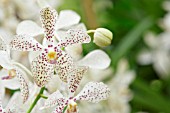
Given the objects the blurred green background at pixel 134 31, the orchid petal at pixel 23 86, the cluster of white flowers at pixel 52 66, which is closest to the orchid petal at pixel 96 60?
the cluster of white flowers at pixel 52 66

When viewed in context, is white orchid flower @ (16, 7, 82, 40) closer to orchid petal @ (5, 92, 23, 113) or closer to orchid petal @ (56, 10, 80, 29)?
orchid petal @ (56, 10, 80, 29)

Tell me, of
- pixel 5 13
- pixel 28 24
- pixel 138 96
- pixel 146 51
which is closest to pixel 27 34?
pixel 28 24

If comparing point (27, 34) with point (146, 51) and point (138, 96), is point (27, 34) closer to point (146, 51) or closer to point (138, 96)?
point (138, 96)

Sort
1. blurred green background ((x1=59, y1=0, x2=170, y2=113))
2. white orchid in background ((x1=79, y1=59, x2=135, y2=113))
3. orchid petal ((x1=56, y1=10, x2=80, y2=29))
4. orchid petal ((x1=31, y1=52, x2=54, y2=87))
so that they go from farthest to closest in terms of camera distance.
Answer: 1. blurred green background ((x1=59, y1=0, x2=170, y2=113))
2. white orchid in background ((x1=79, y1=59, x2=135, y2=113))
3. orchid petal ((x1=56, y1=10, x2=80, y2=29))
4. orchid petal ((x1=31, y1=52, x2=54, y2=87))

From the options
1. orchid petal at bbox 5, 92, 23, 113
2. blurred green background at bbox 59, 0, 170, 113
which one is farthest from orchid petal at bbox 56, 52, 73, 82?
Answer: blurred green background at bbox 59, 0, 170, 113


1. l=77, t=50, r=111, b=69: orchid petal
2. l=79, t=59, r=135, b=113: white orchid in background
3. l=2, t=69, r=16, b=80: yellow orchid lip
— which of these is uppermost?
l=2, t=69, r=16, b=80: yellow orchid lip

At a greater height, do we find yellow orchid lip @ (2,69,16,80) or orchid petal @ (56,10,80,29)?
orchid petal @ (56,10,80,29)

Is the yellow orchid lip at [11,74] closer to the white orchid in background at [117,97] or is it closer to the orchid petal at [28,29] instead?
the orchid petal at [28,29]
